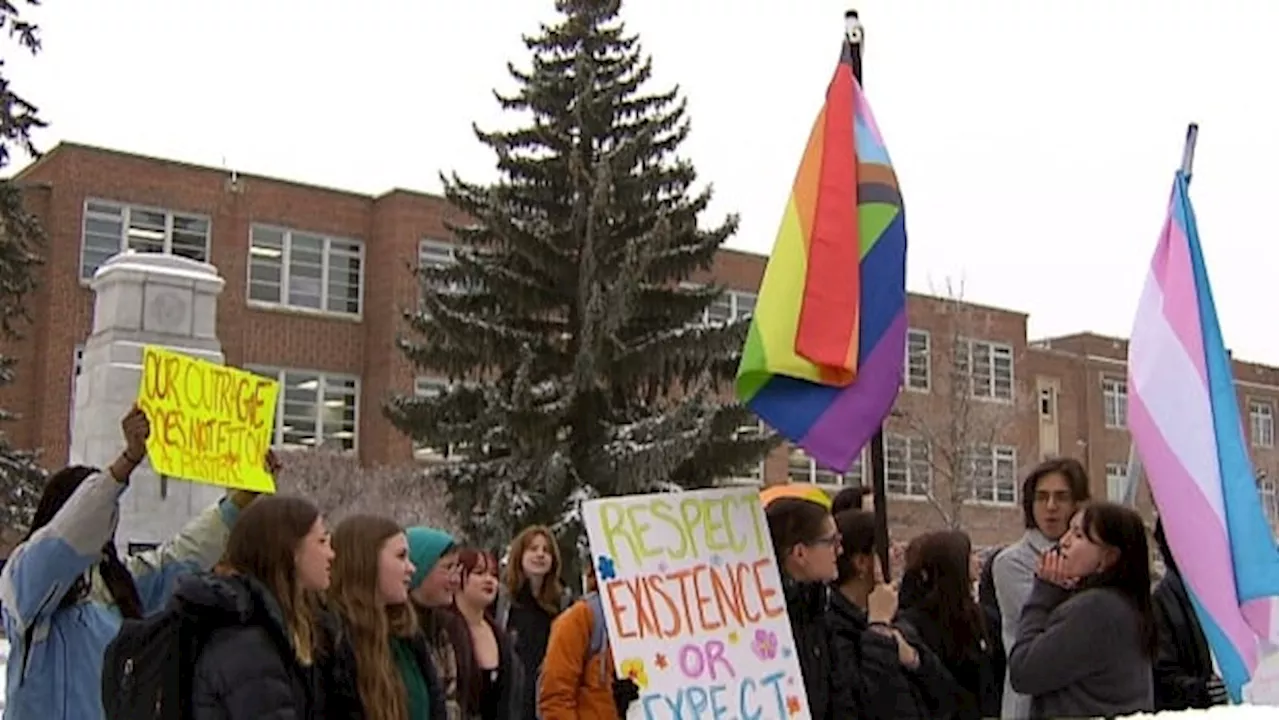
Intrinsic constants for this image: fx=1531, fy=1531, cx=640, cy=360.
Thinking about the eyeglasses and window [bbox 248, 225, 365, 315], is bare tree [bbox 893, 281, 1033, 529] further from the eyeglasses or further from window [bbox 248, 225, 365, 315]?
the eyeglasses

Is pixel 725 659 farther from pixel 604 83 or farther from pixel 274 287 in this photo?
pixel 274 287

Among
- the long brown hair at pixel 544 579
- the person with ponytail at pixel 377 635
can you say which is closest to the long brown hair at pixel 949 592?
the person with ponytail at pixel 377 635

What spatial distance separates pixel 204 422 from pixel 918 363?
33473 mm

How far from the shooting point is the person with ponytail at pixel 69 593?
466 cm

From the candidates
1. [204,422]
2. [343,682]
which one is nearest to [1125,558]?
[343,682]

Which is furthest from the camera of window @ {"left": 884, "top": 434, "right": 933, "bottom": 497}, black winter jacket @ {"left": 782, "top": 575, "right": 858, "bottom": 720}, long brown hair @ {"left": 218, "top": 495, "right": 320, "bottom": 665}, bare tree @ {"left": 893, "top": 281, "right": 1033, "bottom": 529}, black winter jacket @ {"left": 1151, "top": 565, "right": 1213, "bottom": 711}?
window @ {"left": 884, "top": 434, "right": 933, "bottom": 497}

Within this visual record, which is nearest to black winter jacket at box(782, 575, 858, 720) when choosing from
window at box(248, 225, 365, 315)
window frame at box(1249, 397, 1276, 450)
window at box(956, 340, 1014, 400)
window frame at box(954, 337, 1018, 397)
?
window at box(248, 225, 365, 315)

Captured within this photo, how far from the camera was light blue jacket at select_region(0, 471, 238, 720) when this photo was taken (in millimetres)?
4656

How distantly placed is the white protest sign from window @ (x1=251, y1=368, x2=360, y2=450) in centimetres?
2578

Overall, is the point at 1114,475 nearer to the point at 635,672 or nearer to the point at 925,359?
the point at 925,359

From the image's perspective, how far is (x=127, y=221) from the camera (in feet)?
93.3

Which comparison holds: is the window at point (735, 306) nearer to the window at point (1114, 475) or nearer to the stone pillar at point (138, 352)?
the window at point (1114, 475)

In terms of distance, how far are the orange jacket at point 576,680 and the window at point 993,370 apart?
1363 inches

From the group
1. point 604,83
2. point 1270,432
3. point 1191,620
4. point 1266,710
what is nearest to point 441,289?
point 604,83
